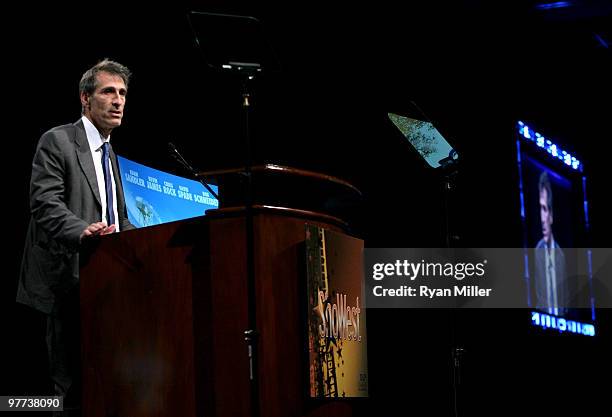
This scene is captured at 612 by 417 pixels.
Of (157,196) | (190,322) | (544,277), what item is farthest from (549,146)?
(190,322)

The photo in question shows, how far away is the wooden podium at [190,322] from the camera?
2.82m

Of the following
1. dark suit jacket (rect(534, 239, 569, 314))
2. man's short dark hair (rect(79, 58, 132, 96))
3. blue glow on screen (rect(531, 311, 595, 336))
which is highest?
man's short dark hair (rect(79, 58, 132, 96))

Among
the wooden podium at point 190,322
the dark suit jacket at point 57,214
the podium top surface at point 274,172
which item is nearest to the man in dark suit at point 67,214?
the dark suit jacket at point 57,214

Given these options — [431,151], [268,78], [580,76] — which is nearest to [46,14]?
[268,78]

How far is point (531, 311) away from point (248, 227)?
4.06 metres

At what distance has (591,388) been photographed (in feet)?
23.2

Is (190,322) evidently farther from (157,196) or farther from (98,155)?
(157,196)

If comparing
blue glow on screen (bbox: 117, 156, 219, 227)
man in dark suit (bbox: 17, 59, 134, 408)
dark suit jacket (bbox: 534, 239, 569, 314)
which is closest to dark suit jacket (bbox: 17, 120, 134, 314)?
man in dark suit (bbox: 17, 59, 134, 408)

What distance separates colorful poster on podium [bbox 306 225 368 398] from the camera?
2.96 metres

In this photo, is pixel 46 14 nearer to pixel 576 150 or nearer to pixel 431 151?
pixel 431 151

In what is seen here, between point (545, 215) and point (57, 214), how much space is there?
4764 millimetres

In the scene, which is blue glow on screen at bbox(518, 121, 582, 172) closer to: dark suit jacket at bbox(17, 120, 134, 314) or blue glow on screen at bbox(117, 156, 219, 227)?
blue glow on screen at bbox(117, 156, 219, 227)

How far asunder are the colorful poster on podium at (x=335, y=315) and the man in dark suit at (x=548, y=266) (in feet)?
11.2

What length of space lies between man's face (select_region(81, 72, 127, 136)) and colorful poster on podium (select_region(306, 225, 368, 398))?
3.11 feet
